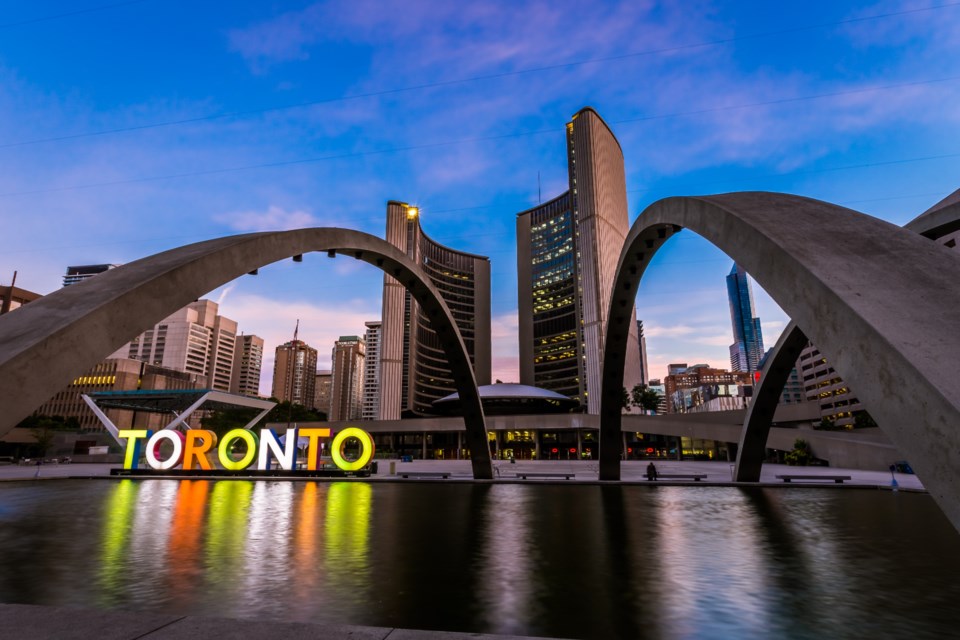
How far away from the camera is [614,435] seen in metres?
29.5

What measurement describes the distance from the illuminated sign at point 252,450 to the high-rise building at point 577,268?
86047 millimetres

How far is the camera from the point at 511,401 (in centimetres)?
11638

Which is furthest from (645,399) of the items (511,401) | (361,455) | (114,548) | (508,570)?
(114,548)

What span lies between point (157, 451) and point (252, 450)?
7.78 meters

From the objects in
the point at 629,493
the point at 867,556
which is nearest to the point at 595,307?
the point at 629,493

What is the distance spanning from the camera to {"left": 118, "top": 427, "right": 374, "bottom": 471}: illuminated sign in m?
36.6

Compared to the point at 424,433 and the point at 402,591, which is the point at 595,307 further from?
the point at 402,591

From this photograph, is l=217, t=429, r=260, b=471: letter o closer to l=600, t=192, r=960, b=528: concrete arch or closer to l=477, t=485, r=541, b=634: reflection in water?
l=477, t=485, r=541, b=634: reflection in water

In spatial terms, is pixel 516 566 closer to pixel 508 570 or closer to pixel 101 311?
pixel 508 570

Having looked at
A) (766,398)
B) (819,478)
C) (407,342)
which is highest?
(407,342)

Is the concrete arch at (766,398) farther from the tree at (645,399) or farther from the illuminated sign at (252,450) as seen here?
the tree at (645,399)

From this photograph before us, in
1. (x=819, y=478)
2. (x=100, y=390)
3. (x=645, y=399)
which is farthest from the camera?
(x=100, y=390)

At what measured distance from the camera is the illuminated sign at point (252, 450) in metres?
36.6

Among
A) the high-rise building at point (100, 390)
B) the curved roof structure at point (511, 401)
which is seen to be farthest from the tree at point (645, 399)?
the high-rise building at point (100, 390)
